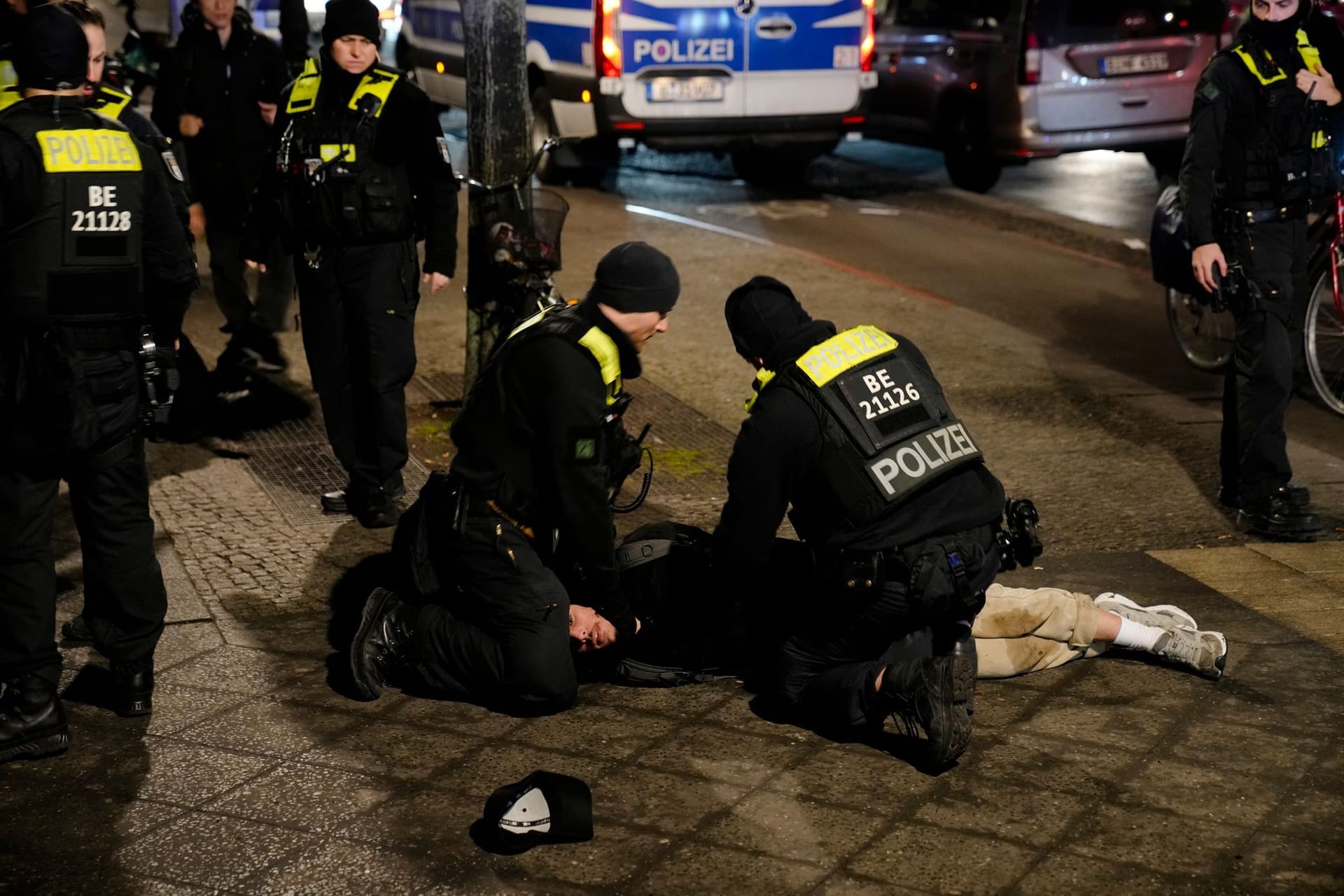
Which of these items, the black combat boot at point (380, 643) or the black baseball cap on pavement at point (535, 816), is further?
the black combat boot at point (380, 643)

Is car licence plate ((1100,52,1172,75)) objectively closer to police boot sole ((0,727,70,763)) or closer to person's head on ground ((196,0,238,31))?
person's head on ground ((196,0,238,31))

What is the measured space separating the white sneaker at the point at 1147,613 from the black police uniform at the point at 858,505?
622mm

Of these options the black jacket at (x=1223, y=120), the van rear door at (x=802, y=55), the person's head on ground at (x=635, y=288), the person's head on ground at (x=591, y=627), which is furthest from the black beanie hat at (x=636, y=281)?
the van rear door at (x=802, y=55)

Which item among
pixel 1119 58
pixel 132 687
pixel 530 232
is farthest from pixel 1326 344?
pixel 132 687

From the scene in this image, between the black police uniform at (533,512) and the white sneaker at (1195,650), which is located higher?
the black police uniform at (533,512)

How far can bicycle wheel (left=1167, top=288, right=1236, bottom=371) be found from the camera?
814 cm

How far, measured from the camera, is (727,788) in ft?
13.4

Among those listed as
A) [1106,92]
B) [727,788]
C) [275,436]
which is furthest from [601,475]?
[1106,92]

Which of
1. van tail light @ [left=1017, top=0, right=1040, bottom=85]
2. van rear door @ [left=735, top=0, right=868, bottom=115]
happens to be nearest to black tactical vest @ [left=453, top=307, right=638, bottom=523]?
van rear door @ [left=735, top=0, right=868, bottom=115]

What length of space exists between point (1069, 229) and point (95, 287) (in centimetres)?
885

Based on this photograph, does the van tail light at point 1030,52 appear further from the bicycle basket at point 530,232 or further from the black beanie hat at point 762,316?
the black beanie hat at point 762,316

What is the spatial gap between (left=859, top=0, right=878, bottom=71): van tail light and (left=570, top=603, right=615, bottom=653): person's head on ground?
9.10m

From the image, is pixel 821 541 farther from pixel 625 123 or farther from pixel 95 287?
pixel 625 123

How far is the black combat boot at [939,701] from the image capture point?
4.03 m
